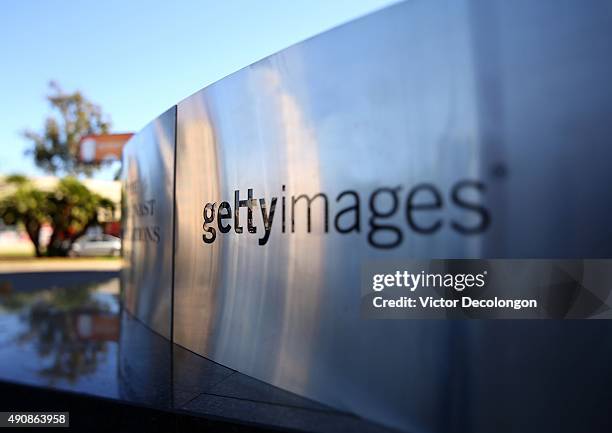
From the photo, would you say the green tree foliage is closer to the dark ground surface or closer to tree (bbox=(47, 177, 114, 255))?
tree (bbox=(47, 177, 114, 255))

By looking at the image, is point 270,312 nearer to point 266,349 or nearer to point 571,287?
point 266,349

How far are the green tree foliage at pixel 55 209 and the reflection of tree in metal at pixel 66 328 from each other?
16.5 meters

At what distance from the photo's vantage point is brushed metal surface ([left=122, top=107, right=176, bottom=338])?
5871 mm

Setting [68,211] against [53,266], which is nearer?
[53,266]

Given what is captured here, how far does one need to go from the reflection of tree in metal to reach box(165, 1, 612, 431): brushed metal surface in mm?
1648

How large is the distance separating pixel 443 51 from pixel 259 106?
6.19 ft

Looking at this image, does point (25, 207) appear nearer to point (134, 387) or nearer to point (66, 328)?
point (66, 328)

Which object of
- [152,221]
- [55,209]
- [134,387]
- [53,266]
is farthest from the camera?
[55,209]

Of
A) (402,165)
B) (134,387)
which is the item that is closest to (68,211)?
(134,387)

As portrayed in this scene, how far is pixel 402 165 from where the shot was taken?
333 centimetres

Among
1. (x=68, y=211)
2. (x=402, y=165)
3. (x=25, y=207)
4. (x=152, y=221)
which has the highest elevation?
(x=25, y=207)

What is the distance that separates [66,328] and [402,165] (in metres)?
5.92

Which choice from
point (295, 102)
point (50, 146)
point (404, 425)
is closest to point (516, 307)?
point (404, 425)

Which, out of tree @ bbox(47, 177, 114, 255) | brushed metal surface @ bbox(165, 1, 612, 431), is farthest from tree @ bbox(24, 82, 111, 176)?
brushed metal surface @ bbox(165, 1, 612, 431)
